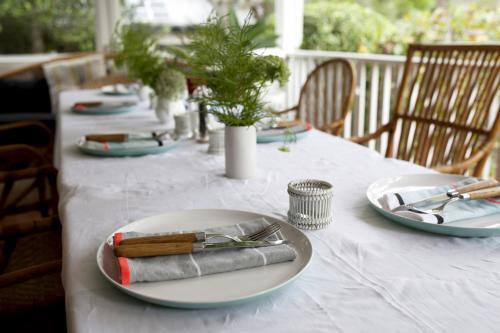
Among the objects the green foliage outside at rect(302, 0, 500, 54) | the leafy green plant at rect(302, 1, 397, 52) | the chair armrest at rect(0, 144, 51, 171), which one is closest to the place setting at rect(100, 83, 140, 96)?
the chair armrest at rect(0, 144, 51, 171)

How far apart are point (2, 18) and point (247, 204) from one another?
494cm

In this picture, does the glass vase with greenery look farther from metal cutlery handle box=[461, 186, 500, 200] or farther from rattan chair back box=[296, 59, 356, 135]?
rattan chair back box=[296, 59, 356, 135]

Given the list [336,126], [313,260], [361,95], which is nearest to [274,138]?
[336,126]

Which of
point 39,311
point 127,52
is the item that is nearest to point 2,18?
point 127,52

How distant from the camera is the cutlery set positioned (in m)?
0.83

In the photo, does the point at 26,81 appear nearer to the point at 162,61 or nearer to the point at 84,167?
the point at 162,61

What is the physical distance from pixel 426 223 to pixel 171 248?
479mm

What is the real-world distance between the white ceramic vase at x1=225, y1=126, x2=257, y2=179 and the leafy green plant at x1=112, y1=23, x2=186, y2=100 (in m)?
0.80

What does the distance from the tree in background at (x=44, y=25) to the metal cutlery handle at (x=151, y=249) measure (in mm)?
5086

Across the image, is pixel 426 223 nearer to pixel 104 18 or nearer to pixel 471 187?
A: pixel 471 187

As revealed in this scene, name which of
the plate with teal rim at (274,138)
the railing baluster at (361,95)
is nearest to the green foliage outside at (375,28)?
the railing baluster at (361,95)

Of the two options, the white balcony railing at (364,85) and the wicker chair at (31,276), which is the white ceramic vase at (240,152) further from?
the white balcony railing at (364,85)

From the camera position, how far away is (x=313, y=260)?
2.93 feet

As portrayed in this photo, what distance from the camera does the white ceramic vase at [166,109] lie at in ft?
6.95
